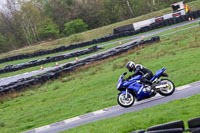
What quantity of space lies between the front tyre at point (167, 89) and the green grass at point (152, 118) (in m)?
1.56

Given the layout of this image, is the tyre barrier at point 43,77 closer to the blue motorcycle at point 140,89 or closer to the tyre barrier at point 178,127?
the blue motorcycle at point 140,89

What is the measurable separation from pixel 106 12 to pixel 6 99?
195 ft

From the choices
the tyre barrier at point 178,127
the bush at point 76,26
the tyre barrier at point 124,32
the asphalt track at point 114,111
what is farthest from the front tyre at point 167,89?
the bush at point 76,26

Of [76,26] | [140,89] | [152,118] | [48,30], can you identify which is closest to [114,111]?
[140,89]

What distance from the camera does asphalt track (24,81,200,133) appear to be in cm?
1263

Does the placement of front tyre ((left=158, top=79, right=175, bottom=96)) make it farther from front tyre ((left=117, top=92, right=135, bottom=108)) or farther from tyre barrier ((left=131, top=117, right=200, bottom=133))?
tyre barrier ((left=131, top=117, right=200, bottom=133))

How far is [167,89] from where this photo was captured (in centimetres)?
1323

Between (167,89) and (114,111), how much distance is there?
1.88 metres

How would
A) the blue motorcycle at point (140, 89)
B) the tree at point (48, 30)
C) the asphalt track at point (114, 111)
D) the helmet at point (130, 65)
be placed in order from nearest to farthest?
the asphalt track at point (114, 111) → the helmet at point (130, 65) → the blue motorcycle at point (140, 89) → the tree at point (48, 30)

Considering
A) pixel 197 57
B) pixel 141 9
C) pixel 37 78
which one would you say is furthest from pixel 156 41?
pixel 141 9

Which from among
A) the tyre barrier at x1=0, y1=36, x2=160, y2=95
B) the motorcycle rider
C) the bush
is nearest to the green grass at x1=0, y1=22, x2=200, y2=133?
the tyre barrier at x1=0, y1=36, x2=160, y2=95

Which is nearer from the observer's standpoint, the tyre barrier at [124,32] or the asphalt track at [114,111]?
the asphalt track at [114,111]

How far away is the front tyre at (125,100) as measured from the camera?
43.6 ft

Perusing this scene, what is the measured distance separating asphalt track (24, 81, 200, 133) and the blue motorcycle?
0.65ft
